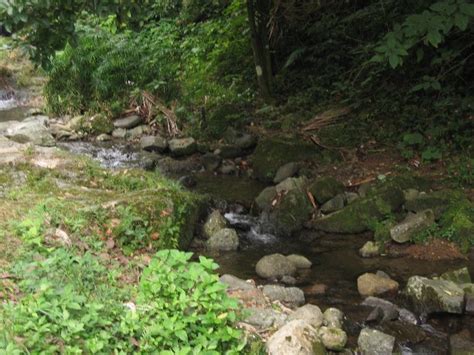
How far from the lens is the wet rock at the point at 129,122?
11094 mm

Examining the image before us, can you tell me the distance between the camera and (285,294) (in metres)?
5.09

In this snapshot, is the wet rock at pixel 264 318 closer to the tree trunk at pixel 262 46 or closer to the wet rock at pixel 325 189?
the wet rock at pixel 325 189

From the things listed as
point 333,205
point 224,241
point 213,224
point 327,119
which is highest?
point 327,119

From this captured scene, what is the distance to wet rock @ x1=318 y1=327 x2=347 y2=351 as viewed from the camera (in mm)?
4195

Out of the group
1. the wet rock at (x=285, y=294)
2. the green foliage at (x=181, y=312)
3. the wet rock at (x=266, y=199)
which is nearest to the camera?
the green foliage at (x=181, y=312)

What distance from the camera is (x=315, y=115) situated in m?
9.38

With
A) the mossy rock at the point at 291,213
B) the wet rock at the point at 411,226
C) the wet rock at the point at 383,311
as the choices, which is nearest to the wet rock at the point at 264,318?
the wet rock at the point at 383,311

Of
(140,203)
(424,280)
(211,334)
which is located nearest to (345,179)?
(424,280)

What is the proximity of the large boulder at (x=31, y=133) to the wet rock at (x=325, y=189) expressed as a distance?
527 cm

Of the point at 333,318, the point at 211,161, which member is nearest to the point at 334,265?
the point at 333,318

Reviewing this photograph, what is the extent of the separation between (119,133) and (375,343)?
777 centimetres

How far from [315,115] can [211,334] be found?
6.60 metres

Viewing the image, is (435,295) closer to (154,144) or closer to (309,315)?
(309,315)

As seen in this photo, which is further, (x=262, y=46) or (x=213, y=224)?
(x=262, y=46)
